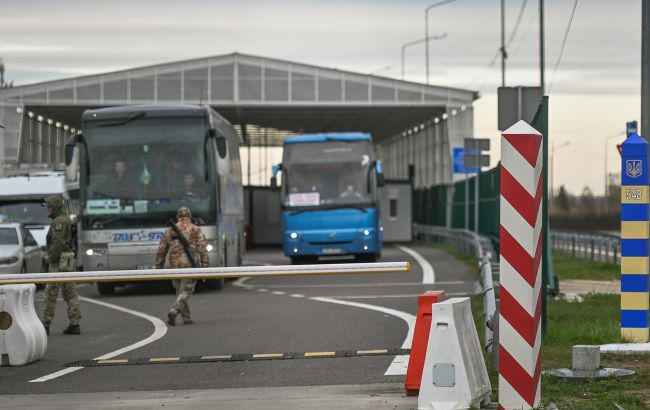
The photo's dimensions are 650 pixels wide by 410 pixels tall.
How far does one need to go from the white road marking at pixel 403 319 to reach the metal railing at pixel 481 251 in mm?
778

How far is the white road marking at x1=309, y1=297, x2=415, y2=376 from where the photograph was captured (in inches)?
486

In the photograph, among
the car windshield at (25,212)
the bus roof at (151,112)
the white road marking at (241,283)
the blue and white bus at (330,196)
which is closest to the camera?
the bus roof at (151,112)

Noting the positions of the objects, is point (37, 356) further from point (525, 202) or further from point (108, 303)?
point (108, 303)

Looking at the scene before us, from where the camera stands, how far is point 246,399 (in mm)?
10344

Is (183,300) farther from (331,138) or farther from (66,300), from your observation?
(331,138)

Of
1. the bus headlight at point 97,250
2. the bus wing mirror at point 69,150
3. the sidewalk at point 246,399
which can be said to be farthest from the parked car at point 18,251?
the sidewalk at point 246,399

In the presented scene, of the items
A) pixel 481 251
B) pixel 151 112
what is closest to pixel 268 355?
pixel 151 112

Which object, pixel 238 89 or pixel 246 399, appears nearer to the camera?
pixel 246 399

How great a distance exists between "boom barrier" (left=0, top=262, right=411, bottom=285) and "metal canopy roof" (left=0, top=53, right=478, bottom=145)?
1758 inches

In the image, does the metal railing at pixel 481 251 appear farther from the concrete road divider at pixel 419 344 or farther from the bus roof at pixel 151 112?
the bus roof at pixel 151 112

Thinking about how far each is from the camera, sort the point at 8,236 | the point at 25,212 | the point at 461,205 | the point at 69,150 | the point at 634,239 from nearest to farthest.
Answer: the point at 634,239
the point at 69,150
the point at 8,236
the point at 25,212
the point at 461,205

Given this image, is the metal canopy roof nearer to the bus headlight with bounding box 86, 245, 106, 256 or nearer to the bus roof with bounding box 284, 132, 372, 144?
the bus roof with bounding box 284, 132, 372, 144

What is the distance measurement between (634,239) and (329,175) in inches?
869

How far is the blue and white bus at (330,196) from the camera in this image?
35.6m
